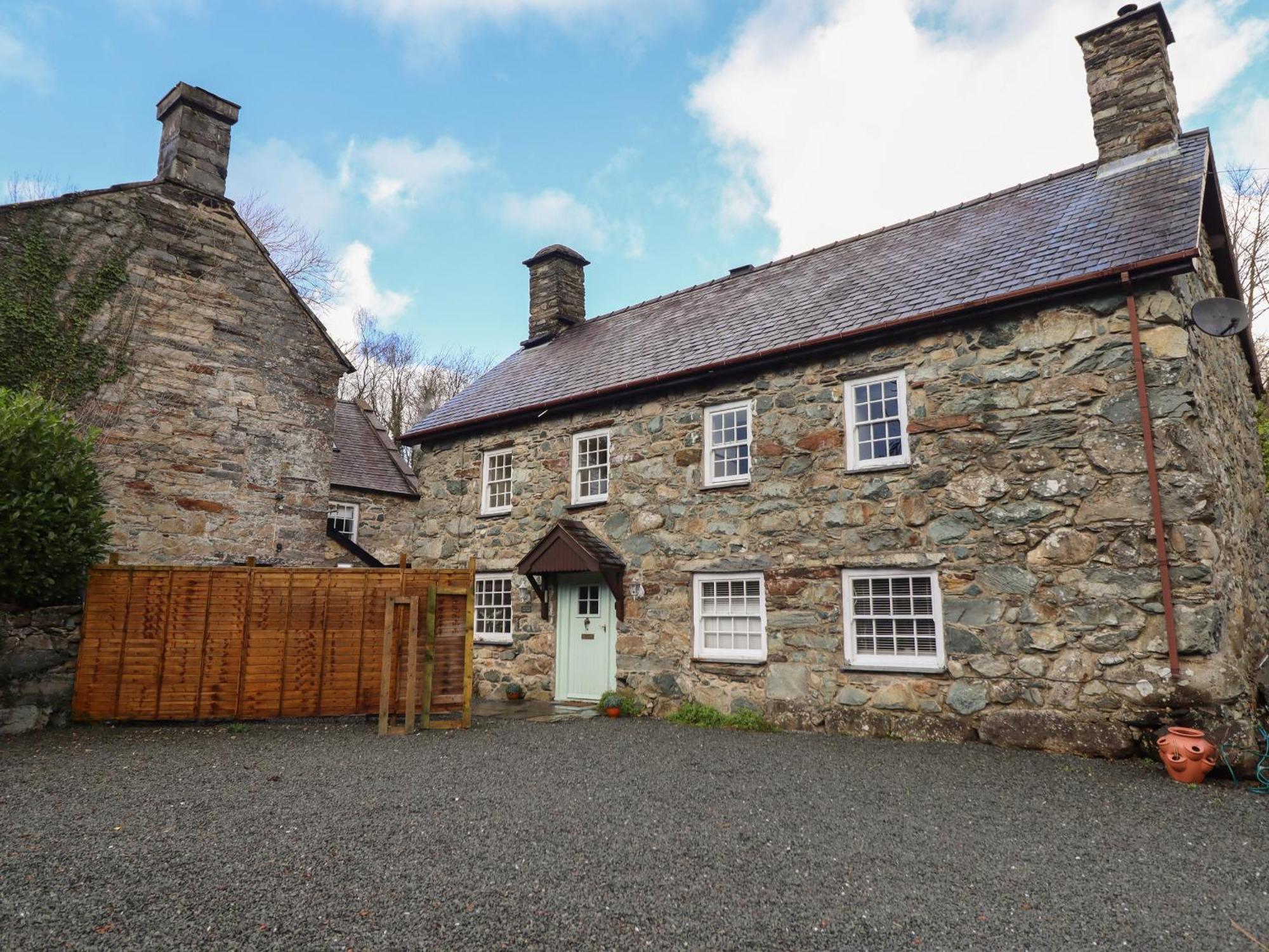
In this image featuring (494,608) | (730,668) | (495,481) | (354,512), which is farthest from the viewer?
(354,512)

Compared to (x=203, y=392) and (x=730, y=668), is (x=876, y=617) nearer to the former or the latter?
(x=730, y=668)

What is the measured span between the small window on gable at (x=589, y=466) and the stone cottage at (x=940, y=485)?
0.18 feet

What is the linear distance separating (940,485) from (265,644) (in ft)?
29.1

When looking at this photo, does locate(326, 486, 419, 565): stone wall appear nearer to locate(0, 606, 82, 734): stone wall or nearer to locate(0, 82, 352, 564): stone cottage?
locate(0, 82, 352, 564): stone cottage

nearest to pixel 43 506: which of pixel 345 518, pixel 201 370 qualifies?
pixel 201 370

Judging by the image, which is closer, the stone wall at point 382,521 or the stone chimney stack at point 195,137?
the stone chimney stack at point 195,137

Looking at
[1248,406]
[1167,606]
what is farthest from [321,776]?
[1248,406]

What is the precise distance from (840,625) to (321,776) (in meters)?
6.31

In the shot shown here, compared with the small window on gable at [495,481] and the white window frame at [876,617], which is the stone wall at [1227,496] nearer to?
the white window frame at [876,617]

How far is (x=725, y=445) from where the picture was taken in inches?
444

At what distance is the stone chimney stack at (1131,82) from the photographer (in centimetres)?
1041

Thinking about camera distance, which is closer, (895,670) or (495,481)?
(895,670)

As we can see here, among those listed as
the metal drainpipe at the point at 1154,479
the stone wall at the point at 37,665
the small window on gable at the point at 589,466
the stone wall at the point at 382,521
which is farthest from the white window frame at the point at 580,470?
the stone wall at the point at 382,521

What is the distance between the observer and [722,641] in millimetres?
10891
